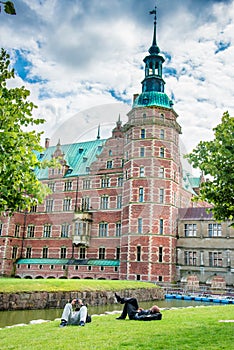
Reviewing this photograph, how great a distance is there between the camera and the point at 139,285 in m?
28.6

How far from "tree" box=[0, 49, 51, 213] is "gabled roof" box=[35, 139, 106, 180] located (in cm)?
3456

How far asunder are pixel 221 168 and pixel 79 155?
128 feet

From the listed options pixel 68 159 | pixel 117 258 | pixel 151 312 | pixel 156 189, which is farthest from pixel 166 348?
pixel 68 159

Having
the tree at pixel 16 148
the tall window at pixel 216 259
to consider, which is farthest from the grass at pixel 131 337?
the tall window at pixel 216 259

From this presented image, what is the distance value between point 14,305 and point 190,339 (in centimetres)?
1474

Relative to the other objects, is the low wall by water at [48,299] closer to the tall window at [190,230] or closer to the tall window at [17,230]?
the tall window at [190,230]

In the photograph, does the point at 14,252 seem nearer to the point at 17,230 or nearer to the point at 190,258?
the point at 17,230

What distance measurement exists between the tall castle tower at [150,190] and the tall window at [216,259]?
3742 millimetres

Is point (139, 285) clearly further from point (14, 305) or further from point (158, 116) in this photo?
point (158, 116)

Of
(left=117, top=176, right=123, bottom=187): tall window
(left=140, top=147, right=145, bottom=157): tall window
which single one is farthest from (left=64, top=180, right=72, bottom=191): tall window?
(left=140, top=147, right=145, bottom=157): tall window

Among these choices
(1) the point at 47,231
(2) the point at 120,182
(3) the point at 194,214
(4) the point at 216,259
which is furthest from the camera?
(1) the point at 47,231

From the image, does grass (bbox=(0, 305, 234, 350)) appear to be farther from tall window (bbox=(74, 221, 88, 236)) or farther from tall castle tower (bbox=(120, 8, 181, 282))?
tall window (bbox=(74, 221, 88, 236))

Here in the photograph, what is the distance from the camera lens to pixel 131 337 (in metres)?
8.59

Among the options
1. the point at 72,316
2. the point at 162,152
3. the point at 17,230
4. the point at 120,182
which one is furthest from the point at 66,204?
the point at 72,316
